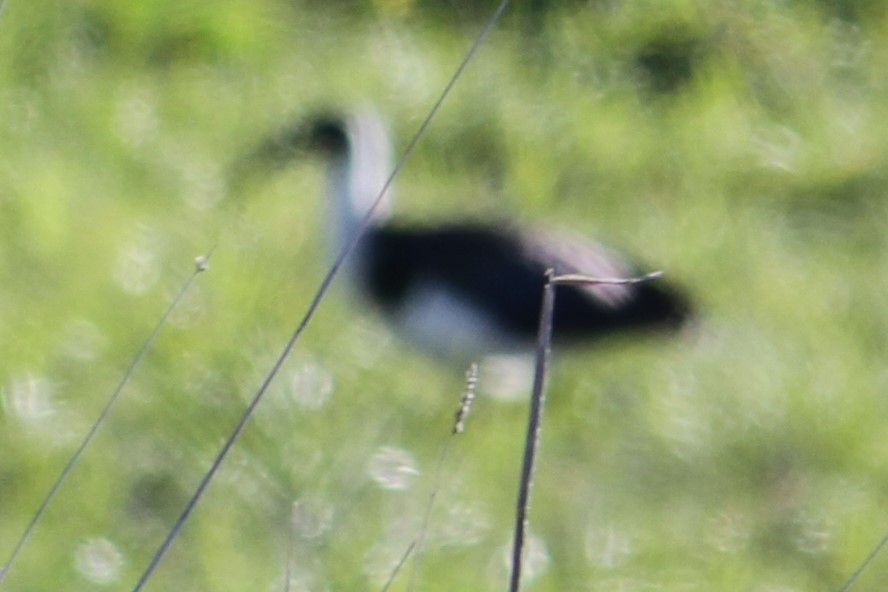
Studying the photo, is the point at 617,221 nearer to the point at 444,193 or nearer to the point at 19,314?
the point at 444,193

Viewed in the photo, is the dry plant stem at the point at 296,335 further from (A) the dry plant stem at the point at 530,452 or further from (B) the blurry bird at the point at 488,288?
(B) the blurry bird at the point at 488,288

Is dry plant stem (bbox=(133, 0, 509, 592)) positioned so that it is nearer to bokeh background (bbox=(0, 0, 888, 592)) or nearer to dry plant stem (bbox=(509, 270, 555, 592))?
dry plant stem (bbox=(509, 270, 555, 592))

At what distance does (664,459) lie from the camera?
3.31 metres

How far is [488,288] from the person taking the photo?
347cm

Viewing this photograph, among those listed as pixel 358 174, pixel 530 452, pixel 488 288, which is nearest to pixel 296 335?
pixel 530 452

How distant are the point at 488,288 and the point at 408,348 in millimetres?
252

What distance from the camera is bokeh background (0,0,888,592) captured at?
9.60 feet

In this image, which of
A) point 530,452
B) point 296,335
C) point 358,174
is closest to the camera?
point 530,452

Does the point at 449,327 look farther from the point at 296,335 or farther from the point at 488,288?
the point at 296,335

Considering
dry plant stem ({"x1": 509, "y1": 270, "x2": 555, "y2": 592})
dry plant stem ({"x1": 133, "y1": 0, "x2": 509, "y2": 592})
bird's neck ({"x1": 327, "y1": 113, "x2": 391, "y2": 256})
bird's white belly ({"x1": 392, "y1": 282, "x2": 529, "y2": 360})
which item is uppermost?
bird's neck ({"x1": 327, "y1": 113, "x2": 391, "y2": 256})

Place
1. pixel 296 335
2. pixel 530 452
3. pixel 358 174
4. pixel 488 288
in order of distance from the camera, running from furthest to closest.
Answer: pixel 358 174
pixel 488 288
pixel 296 335
pixel 530 452

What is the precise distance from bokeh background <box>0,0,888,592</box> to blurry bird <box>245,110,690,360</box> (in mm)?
86

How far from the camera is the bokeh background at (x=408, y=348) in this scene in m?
2.93

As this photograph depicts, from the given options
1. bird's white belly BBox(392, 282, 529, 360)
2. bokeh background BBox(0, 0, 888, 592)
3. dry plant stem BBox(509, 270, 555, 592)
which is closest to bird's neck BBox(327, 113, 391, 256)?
bokeh background BBox(0, 0, 888, 592)
